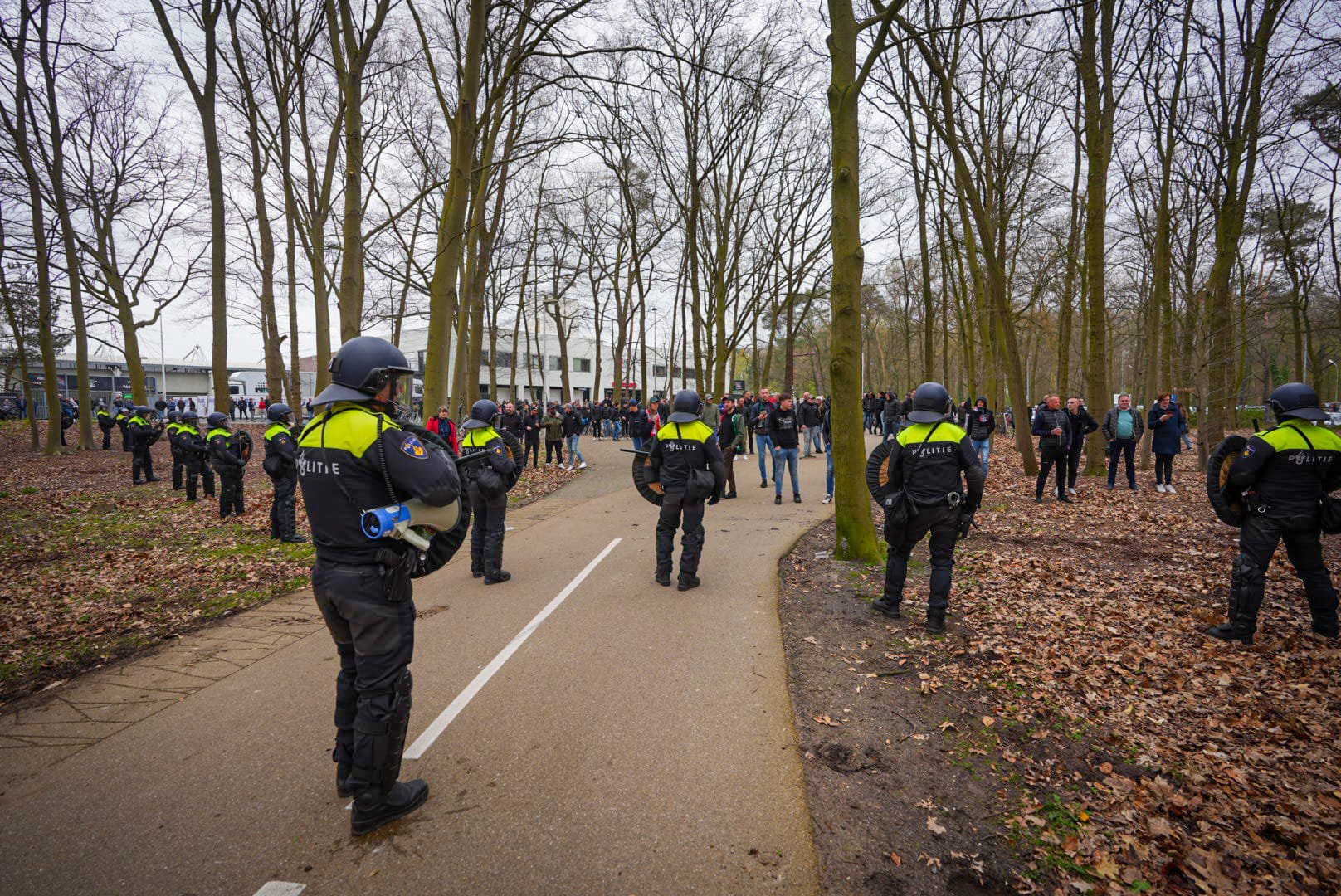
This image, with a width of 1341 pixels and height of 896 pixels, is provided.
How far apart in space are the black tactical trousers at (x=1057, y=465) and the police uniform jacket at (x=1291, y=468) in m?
6.49

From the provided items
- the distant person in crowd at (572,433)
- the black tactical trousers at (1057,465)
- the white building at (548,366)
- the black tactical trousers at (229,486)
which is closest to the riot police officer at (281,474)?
the black tactical trousers at (229,486)

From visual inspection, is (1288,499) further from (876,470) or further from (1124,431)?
(1124,431)

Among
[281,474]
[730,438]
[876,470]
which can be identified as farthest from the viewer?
[730,438]

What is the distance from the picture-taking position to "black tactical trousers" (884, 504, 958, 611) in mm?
5422

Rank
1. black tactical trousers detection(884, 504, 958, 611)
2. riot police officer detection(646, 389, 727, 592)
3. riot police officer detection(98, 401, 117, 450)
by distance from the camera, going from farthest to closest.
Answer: riot police officer detection(98, 401, 117, 450) < riot police officer detection(646, 389, 727, 592) < black tactical trousers detection(884, 504, 958, 611)

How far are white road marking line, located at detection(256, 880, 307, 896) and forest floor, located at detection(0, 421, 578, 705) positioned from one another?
3415 mm

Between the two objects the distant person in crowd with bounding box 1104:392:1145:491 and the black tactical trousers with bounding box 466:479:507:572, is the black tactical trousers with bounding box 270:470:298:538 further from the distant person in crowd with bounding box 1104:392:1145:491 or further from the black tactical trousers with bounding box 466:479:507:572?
the distant person in crowd with bounding box 1104:392:1145:491

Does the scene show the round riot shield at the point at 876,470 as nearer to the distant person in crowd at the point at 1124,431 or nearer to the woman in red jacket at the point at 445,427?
the woman in red jacket at the point at 445,427

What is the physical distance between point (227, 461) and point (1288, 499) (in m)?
13.8

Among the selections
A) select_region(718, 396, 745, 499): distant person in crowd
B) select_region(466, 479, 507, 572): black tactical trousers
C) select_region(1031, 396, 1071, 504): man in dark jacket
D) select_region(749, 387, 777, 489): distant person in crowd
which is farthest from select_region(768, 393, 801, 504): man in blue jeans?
select_region(466, 479, 507, 572): black tactical trousers

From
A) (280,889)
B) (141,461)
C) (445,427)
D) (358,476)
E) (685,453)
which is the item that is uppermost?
(445,427)

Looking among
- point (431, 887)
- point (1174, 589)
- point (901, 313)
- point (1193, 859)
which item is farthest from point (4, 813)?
point (901, 313)

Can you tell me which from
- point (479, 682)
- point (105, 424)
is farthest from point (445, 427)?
point (105, 424)

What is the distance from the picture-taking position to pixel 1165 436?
40.3 ft
